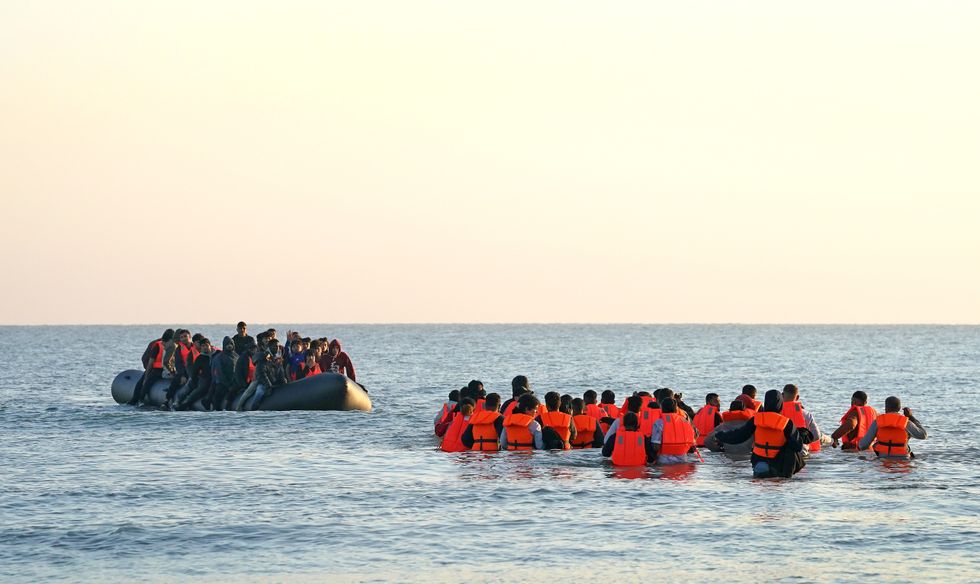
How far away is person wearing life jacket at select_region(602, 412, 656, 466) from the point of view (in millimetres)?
21688

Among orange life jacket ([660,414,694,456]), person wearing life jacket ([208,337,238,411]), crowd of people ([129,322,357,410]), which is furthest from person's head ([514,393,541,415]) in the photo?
person wearing life jacket ([208,337,238,411])

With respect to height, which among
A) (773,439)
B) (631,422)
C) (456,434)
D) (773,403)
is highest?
(773,403)

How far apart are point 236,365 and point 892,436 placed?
17896 mm

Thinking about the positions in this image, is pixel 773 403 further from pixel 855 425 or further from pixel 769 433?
pixel 855 425

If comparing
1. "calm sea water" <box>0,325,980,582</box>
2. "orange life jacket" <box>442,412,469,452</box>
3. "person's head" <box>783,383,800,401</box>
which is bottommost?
"calm sea water" <box>0,325,980,582</box>

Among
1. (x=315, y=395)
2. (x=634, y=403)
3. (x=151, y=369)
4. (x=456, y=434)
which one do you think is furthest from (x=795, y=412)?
(x=151, y=369)

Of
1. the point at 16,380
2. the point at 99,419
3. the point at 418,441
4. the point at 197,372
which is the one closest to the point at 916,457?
the point at 418,441

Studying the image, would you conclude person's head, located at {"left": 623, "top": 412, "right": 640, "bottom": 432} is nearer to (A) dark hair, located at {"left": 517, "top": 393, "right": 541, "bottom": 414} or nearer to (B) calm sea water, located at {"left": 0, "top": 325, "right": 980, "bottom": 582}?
(B) calm sea water, located at {"left": 0, "top": 325, "right": 980, "bottom": 582}

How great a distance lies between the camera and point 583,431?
24.7m

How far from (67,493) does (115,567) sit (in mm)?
6131

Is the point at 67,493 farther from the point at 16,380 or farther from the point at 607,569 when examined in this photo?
the point at 16,380

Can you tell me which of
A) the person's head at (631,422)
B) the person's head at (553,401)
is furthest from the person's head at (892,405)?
the person's head at (553,401)

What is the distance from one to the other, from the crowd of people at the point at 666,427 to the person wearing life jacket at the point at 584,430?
0.02 metres

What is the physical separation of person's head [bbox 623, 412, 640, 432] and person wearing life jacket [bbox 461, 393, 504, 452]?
10.0 feet
